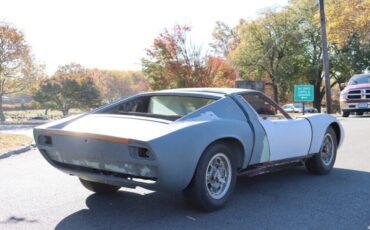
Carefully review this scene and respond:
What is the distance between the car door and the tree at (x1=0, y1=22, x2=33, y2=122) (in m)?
42.1

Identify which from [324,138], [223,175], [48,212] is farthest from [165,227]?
[324,138]

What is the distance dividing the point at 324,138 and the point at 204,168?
2.80m

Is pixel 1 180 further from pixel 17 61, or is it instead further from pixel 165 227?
pixel 17 61

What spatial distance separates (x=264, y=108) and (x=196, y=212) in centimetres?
199

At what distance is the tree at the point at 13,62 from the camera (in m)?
43.4

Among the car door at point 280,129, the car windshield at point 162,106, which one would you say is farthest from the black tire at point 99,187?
the car door at point 280,129

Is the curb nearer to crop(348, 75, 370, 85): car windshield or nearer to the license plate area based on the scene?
the license plate area

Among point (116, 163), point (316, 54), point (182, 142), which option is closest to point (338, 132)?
point (182, 142)

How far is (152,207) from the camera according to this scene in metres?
4.70

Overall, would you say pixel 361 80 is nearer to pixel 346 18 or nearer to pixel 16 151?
pixel 346 18

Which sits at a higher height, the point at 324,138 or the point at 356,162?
the point at 324,138

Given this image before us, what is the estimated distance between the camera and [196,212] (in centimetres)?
443

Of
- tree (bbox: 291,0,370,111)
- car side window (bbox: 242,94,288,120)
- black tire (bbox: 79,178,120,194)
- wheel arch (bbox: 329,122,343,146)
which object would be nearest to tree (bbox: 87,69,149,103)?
tree (bbox: 291,0,370,111)

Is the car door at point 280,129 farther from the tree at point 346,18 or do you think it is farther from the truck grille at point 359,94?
the tree at point 346,18
